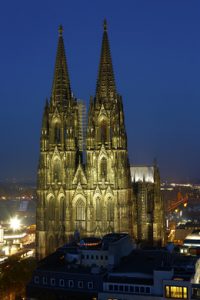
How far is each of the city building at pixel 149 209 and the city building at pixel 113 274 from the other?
22.9 meters

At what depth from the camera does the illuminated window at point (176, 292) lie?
55.8m

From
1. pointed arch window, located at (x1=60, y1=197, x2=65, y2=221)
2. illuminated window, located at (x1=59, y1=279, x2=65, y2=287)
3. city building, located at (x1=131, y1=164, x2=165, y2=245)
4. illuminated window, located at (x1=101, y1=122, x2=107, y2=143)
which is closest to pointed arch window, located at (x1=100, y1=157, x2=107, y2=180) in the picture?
illuminated window, located at (x1=101, y1=122, x2=107, y2=143)

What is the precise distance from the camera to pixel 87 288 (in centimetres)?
6003

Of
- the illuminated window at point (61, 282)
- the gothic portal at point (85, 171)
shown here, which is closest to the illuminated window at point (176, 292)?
the illuminated window at point (61, 282)

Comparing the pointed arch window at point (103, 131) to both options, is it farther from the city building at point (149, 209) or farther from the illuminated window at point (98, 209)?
the city building at point (149, 209)

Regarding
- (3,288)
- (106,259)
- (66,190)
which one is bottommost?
(3,288)

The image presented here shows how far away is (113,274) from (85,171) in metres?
31.6

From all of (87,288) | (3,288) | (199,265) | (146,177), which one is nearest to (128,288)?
(87,288)

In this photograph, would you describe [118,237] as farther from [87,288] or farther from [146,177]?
[146,177]

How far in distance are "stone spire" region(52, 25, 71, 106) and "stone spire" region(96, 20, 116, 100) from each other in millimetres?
5847

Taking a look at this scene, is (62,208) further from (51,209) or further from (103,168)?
(103,168)

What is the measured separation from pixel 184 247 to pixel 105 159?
21.5m

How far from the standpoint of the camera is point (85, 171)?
292ft

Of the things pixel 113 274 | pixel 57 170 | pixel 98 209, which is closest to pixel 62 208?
pixel 98 209
